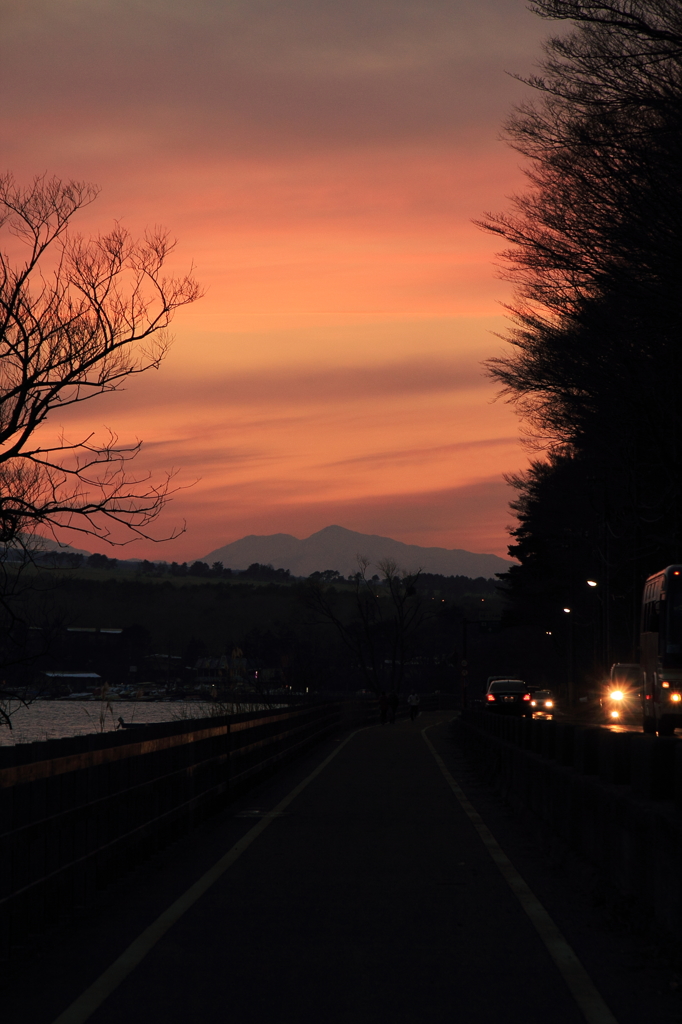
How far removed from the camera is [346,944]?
7.55m

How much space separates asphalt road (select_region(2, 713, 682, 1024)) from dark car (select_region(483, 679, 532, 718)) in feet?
137

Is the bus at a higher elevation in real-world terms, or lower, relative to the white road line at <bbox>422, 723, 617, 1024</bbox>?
higher

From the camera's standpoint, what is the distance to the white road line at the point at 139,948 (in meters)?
6.05

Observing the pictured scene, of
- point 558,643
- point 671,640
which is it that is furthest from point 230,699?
point 558,643

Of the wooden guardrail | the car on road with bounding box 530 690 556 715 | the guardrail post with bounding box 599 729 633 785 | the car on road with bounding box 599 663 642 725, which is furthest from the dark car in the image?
the guardrail post with bounding box 599 729 633 785

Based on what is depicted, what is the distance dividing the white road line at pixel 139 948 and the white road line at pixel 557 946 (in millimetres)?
2341

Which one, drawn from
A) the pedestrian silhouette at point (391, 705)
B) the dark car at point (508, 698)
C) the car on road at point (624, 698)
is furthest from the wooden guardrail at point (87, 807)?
the pedestrian silhouette at point (391, 705)

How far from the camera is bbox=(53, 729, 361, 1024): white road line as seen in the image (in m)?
6.05

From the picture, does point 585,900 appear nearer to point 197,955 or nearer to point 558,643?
point 197,955

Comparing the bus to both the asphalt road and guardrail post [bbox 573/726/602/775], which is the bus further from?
guardrail post [bbox 573/726/602/775]

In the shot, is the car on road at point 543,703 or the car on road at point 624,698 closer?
the car on road at point 624,698

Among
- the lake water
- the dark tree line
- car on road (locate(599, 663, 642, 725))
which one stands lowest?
the lake water

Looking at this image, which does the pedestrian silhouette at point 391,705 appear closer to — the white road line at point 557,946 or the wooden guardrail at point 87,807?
the wooden guardrail at point 87,807

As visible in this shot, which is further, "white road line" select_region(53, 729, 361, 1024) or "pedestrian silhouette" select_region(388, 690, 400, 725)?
"pedestrian silhouette" select_region(388, 690, 400, 725)
